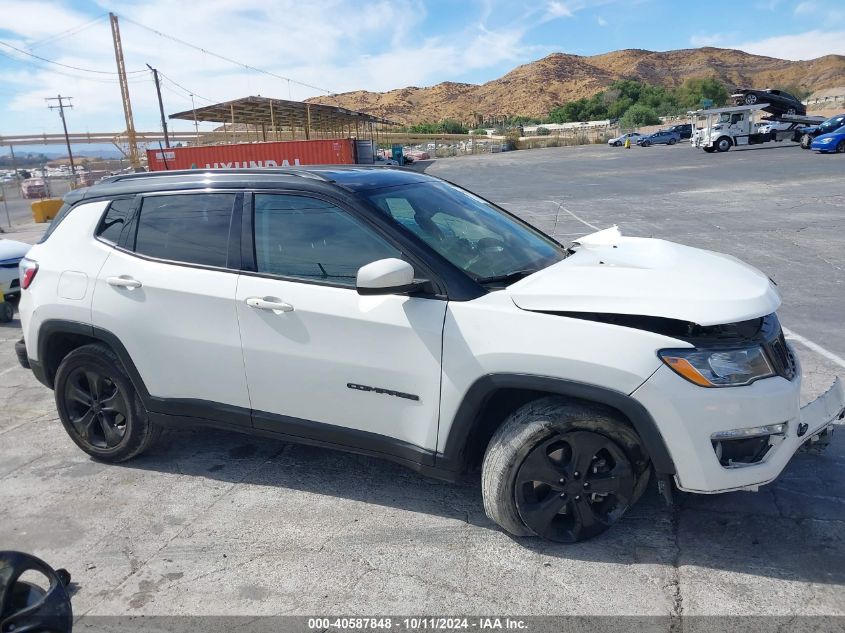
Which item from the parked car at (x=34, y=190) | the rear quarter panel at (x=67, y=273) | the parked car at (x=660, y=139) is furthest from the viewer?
the parked car at (x=660, y=139)

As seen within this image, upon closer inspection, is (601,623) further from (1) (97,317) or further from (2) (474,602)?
(1) (97,317)

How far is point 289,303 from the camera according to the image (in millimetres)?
3213

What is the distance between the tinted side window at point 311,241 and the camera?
3186 mm

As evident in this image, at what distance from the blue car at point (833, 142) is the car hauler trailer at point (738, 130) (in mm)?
8215

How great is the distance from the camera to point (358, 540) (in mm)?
3113

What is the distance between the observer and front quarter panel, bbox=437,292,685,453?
8.58 ft

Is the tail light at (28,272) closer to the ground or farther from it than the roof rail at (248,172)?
closer to the ground

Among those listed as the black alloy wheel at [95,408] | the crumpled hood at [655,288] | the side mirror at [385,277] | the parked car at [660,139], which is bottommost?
the parked car at [660,139]

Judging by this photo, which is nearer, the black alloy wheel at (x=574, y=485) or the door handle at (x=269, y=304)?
the black alloy wheel at (x=574, y=485)

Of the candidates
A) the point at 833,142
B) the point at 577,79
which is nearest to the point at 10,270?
the point at 833,142

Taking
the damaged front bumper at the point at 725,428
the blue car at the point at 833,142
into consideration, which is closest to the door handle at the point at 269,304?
the damaged front bumper at the point at 725,428

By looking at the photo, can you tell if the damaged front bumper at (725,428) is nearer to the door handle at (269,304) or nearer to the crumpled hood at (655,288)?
the crumpled hood at (655,288)

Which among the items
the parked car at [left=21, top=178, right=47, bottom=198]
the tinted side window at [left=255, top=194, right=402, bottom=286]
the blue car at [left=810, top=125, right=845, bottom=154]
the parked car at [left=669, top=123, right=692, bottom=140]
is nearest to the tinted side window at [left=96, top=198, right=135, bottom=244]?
the tinted side window at [left=255, top=194, right=402, bottom=286]

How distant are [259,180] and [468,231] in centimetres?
114
